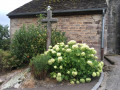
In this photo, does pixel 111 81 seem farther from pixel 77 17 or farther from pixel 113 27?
pixel 113 27

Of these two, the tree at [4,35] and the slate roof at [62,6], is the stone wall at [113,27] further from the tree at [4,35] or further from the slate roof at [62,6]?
the tree at [4,35]

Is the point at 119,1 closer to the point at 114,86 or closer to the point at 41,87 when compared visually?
the point at 114,86

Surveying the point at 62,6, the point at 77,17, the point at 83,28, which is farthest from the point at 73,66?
the point at 62,6

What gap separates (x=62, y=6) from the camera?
7828mm

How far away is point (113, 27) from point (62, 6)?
7.30 meters

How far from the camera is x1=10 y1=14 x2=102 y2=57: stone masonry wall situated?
6992 millimetres

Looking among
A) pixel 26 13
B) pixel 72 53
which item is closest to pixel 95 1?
pixel 26 13

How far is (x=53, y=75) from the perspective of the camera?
393cm

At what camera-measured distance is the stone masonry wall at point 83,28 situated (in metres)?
6.99

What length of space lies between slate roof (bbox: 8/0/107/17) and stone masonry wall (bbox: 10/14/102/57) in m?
0.44

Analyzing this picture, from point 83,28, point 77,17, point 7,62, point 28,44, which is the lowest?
point 7,62

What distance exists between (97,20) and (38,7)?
150 inches

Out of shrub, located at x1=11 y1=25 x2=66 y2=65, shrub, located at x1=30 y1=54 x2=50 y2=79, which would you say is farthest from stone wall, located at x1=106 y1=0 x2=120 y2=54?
shrub, located at x1=30 y1=54 x2=50 y2=79

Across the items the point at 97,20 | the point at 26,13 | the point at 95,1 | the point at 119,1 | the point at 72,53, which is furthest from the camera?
the point at 119,1
